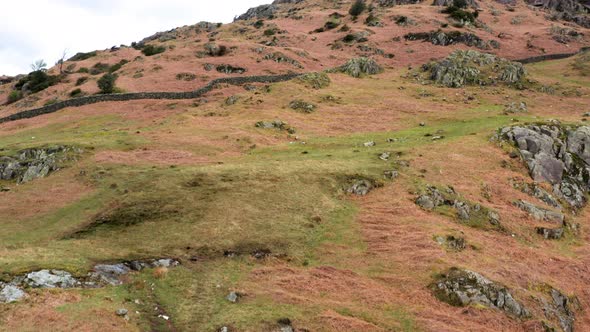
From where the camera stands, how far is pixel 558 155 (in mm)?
55344

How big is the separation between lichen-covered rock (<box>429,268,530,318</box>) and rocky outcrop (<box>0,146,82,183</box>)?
146ft

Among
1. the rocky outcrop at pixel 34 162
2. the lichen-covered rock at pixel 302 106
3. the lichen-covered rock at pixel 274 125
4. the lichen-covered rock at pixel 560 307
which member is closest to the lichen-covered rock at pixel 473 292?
the lichen-covered rock at pixel 560 307

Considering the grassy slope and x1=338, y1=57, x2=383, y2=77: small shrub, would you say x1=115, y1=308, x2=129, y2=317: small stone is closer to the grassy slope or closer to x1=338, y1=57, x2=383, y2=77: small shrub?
the grassy slope

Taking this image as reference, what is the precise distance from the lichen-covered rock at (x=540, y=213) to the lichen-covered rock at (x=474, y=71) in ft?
168

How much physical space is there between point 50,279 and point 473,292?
88.3ft

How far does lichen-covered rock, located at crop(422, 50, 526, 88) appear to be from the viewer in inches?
3688

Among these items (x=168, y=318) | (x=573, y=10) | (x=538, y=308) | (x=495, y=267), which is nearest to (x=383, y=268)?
(x=495, y=267)

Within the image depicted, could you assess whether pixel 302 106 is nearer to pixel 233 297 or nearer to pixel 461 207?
pixel 461 207

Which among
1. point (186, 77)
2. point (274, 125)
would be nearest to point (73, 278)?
point (274, 125)

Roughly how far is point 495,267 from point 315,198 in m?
16.7

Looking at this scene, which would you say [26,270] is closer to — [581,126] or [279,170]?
[279,170]

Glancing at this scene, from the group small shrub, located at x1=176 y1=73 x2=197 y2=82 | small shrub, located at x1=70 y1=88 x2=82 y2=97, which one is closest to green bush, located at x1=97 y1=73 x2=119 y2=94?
small shrub, located at x1=70 y1=88 x2=82 y2=97

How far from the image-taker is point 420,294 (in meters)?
30.6

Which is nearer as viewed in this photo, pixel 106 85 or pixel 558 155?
pixel 558 155
